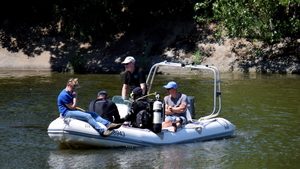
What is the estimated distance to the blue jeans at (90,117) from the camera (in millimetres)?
9148

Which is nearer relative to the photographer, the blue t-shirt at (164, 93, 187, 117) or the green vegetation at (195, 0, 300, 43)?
the blue t-shirt at (164, 93, 187, 117)

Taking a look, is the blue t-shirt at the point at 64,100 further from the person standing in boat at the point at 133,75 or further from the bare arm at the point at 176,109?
the bare arm at the point at 176,109

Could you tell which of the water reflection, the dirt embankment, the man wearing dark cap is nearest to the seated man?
the man wearing dark cap

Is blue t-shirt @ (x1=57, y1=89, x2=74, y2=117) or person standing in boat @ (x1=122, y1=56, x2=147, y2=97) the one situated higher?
person standing in boat @ (x1=122, y1=56, x2=147, y2=97)

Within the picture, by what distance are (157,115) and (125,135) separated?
2.43 feet

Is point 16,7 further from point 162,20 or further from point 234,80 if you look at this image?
point 234,80

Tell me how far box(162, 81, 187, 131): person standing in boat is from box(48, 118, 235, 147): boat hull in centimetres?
20

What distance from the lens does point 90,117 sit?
9148 mm

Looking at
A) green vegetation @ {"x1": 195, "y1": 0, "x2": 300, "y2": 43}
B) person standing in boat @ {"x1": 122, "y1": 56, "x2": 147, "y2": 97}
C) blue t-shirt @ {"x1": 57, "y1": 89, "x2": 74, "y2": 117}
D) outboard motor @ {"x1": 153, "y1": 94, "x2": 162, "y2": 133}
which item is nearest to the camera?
outboard motor @ {"x1": 153, "y1": 94, "x2": 162, "y2": 133}

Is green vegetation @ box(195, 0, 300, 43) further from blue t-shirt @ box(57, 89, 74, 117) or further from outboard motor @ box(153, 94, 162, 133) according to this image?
blue t-shirt @ box(57, 89, 74, 117)

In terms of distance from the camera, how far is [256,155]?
924cm

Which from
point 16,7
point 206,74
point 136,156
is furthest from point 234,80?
point 16,7

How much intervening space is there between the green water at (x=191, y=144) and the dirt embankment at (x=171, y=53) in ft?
13.6

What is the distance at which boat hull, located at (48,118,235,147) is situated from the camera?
30.0ft
